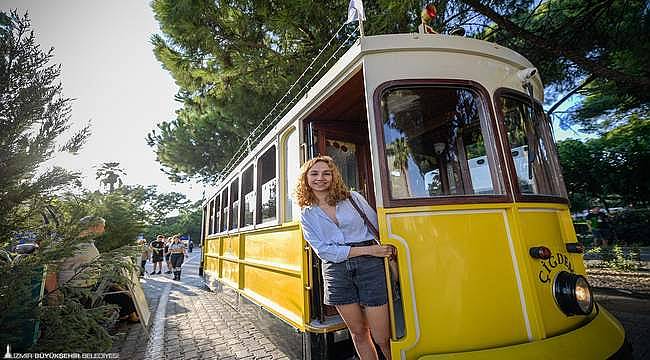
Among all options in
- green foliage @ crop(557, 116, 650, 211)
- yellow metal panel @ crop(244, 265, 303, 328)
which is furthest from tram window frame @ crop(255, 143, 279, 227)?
green foliage @ crop(557, 116, 650, 211)

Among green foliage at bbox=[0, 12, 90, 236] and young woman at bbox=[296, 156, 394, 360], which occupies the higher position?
green foliage at bbox=[0, 12, 90, 236]

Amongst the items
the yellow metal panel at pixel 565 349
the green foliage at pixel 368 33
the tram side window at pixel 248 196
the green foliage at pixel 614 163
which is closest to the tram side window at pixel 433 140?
the yellow metal panel at pixel 565 349

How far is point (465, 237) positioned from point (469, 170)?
2.80 ft

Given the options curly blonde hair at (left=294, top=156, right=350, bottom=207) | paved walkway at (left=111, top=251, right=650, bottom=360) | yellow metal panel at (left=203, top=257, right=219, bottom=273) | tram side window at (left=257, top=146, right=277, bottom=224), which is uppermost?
tram side window at (left=257, top=146, right=277, bottom=224)

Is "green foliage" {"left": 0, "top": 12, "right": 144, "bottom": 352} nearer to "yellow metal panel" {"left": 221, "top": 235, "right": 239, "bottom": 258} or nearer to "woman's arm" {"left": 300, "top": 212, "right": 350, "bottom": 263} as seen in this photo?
"woman's arm" {"left": 300, "top": 212, "right": 350, "bottom": 263}

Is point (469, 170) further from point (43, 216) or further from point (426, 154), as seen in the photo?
point (43, 216)

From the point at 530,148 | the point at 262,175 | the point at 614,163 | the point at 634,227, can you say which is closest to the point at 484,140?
the point at 530,148

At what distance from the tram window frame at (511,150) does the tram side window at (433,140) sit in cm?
11

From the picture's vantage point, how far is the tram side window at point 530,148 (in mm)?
2335

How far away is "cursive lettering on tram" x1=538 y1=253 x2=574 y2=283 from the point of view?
6.81 ft

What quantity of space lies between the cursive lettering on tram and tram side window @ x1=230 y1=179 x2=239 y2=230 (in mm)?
4252

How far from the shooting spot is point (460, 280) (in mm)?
1961

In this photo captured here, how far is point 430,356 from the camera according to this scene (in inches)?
70.2

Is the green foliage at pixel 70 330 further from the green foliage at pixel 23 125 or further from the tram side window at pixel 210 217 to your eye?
the tram side window at pixel 210 217
